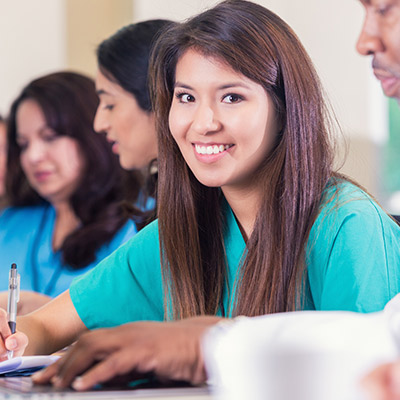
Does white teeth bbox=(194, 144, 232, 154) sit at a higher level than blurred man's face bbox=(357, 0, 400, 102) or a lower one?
lower

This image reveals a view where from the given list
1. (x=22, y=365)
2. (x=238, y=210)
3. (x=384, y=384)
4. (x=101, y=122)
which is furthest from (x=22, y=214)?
(x=384, y=384)

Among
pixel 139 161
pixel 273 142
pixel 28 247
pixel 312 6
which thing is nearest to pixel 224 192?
pixel 273 142

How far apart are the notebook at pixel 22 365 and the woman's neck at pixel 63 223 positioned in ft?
4.44

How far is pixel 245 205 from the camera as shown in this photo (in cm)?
115

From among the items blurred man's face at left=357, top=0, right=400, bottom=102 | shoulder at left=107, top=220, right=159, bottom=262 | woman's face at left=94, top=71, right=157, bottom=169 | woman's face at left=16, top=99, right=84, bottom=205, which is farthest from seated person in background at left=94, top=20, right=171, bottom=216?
blurred man's face at left=357, top=0, right=400, bottom=102

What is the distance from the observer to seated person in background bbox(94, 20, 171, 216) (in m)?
1.81

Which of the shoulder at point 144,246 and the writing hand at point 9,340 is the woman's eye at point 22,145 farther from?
the writing hand at point 9,340

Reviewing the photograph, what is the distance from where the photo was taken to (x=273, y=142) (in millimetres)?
1108

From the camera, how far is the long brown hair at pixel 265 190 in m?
1.03

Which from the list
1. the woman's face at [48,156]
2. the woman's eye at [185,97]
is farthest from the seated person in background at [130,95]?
the woman's eye at [185,97]

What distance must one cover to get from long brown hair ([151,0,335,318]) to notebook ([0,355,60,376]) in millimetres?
272

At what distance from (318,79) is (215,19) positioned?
175mm

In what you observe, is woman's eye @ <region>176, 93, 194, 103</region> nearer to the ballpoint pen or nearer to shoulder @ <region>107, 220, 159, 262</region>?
shoulder @ <region>107, 220, 159, 262</region>

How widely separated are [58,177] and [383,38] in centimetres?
180
